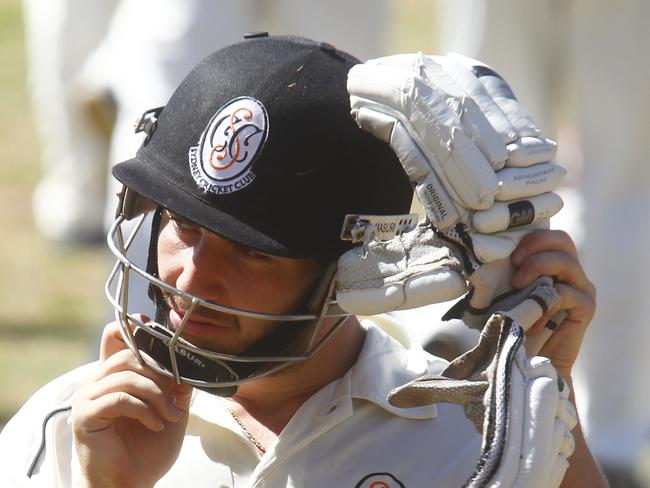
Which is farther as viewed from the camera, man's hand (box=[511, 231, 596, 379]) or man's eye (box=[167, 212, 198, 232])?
man's eye (box=[167, 212, 198, 232])

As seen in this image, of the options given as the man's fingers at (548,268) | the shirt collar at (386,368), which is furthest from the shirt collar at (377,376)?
the man's fingers at (548,268)

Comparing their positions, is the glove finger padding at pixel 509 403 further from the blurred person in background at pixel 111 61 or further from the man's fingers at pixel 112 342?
the blurred person in background at pixel 111 61

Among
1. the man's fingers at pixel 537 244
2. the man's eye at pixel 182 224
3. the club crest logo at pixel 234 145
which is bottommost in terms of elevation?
the man's eye at pixel 182 224

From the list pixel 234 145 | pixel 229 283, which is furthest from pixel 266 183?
pixel 229 283

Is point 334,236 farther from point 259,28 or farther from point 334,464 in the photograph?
point 259,28

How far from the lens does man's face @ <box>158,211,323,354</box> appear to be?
2551mm

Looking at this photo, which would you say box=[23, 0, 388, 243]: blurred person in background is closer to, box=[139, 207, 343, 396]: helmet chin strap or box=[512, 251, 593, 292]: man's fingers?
box=[139, 207, 343, 396]: helmet chin strap

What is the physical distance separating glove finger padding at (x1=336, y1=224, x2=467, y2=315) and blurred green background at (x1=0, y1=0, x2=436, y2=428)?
94.8 inches

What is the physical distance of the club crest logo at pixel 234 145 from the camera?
2.56m

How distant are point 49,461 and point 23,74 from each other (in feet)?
29.6

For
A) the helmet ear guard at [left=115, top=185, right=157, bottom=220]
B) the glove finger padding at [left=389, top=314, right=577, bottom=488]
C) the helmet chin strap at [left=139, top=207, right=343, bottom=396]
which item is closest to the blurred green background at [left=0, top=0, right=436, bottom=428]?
the helmet ear guard at [left=115, top=185, right=157, bottom=220]

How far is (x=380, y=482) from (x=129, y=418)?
47 centimetres

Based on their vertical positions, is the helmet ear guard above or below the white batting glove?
below

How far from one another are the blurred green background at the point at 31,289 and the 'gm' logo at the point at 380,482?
2.32 metres
